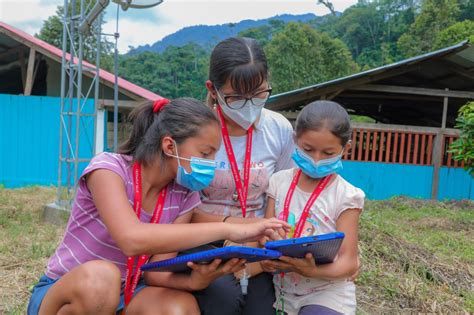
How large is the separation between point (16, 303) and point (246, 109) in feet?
7.70

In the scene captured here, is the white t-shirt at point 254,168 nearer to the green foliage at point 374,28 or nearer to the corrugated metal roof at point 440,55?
the corrugated metal roof at point 440,55

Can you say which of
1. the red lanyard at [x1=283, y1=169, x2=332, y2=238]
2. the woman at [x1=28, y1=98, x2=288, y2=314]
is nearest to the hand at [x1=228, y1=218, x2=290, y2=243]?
the woman at [x1=28, y1=98, x2=288, y2=314]

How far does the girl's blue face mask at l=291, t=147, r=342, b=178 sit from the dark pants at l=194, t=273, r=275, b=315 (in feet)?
1.93

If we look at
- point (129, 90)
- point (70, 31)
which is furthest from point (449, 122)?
point (70, 31)

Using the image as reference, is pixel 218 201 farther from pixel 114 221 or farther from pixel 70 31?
pixel 70 31

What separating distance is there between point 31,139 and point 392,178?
26.2 feet

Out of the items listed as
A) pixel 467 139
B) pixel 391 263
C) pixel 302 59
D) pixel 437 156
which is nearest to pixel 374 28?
pixel 302 59

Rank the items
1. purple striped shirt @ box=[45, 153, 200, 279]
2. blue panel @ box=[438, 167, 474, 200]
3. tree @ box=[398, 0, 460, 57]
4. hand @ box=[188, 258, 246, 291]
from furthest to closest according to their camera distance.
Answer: tree @ box=[398, 0, 460, 57] → blue panel @ box=[438, 167, 474, 200] → purple striped shirt @ box=[45, 153, 200, 279] → hand @ box=[188, 258, 246, 291]

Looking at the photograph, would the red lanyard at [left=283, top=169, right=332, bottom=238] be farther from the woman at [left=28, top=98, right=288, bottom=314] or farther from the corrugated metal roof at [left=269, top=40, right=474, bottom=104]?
the corrugated metal roof at [left=269, top=40, right=474, bottom=104]

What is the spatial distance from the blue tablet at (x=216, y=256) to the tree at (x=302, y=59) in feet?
73.0

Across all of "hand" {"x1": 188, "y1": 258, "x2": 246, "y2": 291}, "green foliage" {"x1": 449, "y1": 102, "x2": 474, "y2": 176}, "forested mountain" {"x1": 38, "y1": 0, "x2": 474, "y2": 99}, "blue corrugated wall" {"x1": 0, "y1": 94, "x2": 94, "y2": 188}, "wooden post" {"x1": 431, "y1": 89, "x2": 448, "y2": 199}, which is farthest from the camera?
"forested mountain" {"x1": 38, "y1": 0, "x2": 474, "y2": 99}

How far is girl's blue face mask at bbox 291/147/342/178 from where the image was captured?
2209 millimetres

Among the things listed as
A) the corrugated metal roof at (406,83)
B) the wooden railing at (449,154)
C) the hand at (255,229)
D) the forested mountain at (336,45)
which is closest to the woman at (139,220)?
the hand at (255,229)

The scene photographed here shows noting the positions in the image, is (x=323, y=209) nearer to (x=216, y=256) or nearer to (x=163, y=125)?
(x=216, y=256)
